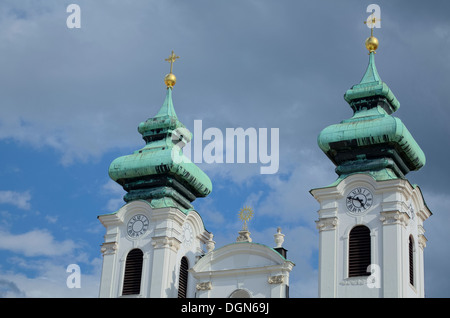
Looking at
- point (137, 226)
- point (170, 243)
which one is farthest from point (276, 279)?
point (137, 226)

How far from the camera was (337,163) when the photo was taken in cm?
3291

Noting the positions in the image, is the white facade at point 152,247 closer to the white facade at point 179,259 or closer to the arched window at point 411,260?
the white facade at point 179,259

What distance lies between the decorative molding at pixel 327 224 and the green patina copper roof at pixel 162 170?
17.7 ft

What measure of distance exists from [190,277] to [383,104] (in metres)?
8.33

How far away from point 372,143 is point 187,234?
6.97m

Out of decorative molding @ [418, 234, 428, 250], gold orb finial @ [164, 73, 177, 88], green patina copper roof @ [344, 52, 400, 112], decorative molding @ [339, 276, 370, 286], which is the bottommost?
decorative molding @ [339, 276, 370, 286]

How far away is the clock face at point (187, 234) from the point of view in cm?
3466

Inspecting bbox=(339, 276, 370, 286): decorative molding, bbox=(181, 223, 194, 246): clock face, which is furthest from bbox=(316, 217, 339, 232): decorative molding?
bbox=(181, 223, 194, 246): clock face

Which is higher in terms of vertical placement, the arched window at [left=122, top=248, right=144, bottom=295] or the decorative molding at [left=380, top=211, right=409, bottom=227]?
the decorative molding at [left=380, top=211, right=409, bottom=227]

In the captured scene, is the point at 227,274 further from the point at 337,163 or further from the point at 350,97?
the point at 350,97

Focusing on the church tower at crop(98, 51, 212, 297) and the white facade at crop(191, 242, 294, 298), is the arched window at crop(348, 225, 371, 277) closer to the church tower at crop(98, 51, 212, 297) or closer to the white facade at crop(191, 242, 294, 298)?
the white facade at crop(191, 242, 294, 298)

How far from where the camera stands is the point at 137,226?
34312mm

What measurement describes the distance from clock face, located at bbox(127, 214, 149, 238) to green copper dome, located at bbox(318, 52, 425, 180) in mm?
6243

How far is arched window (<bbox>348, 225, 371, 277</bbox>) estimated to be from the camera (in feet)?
100
